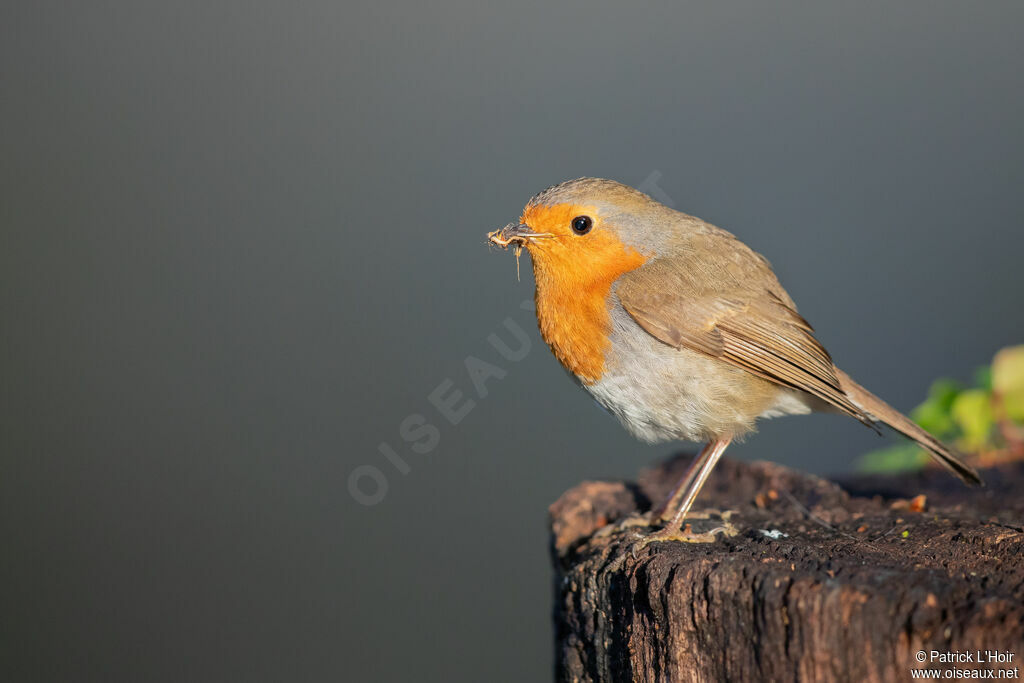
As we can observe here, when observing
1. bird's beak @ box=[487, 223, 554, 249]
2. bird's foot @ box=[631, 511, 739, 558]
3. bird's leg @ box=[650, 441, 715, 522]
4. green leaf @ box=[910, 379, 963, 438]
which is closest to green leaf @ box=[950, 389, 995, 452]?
green leaf @ box=[910, 379, 963, 438]

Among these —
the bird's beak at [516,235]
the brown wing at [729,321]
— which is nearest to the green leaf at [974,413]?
the brown wing at [729,321]

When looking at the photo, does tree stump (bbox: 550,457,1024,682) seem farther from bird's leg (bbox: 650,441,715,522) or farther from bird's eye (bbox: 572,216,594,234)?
bird's eye (bbox: 572,216,594,234)

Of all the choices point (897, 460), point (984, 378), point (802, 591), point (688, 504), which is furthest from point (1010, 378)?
point (802, 591)

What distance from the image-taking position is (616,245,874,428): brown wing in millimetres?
3004

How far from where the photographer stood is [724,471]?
3.63m

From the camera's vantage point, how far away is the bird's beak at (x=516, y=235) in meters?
3.17

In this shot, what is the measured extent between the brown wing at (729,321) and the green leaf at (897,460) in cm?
81

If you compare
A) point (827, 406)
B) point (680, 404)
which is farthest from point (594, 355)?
point (827, 406)

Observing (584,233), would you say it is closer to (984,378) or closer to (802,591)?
(802,591)

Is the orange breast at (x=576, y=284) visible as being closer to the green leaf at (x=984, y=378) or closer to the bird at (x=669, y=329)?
the bird at (x=669, y=329)

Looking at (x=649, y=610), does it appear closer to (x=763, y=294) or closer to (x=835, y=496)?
(x=835, y=496)

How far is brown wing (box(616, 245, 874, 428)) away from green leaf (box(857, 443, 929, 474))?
31.9 inches

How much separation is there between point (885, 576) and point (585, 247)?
1626 mm

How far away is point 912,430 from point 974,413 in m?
0.69
